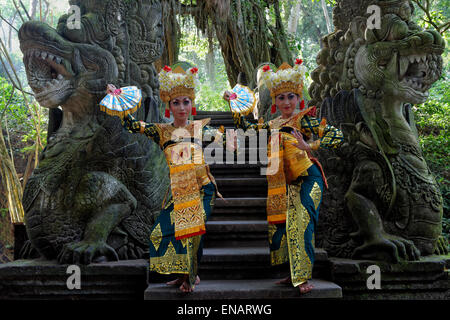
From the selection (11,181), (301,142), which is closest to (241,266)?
(301,142)

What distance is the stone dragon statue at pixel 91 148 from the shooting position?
9.49ft

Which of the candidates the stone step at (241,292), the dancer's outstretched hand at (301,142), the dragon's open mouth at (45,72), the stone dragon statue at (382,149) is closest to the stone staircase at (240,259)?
the stone step at (241,292)

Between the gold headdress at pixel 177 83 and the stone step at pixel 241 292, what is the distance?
105 cm

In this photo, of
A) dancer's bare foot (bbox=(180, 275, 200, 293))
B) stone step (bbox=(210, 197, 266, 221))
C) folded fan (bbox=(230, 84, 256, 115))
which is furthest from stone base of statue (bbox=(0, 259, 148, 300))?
folded fan (bbox=(230, 84, 256, 115))

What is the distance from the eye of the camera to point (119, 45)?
3.24 m

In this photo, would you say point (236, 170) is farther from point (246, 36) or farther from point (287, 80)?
point (246, 36)

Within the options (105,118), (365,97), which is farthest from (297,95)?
(105,118)

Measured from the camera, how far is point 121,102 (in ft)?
8.30

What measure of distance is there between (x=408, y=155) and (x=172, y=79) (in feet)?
5.68

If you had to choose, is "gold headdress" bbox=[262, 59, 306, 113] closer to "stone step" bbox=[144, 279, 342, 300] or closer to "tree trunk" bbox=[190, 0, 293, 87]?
"stone step" bbox=[144, 279, 342, 300]

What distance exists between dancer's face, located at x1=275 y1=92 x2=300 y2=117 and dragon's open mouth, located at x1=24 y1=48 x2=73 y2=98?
150 centimetres

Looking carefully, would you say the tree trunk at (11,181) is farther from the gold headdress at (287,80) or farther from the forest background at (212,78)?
the gold headdress at (287,80)

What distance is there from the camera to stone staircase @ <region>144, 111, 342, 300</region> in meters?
2.46
